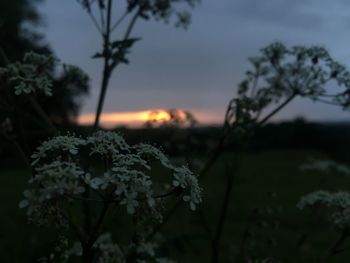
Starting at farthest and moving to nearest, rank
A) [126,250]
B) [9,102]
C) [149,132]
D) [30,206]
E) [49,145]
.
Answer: [149,132] < [9,102] < [126,250] < [49,145] < [30,206]

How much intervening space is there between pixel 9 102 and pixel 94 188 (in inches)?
74.0

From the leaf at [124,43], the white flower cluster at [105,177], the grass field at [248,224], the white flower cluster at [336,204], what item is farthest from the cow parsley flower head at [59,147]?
the white flower cluster at [336,204]

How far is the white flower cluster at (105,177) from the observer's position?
2545 millimetres

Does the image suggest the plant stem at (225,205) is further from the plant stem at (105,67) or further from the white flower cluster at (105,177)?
the white flower cluster at (105,177)

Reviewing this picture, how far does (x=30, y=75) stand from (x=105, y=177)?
5.61 feet

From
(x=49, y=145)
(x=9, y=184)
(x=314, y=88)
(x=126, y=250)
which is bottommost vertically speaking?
(x=9, y=184)

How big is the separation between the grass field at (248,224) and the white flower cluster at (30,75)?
960 millimetres

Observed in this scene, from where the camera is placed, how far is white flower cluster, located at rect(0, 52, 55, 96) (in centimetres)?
399

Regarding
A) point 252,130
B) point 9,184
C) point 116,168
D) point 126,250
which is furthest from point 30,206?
point 9,184

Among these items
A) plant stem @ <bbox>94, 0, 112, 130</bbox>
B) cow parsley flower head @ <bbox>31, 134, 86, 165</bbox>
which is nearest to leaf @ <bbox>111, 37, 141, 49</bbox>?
plant stem @ <bbox>94, 0, 112, 130</bbox>

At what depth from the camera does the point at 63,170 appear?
258 centimetres

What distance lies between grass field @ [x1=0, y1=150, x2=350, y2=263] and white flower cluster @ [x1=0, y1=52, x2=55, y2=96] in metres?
0.96

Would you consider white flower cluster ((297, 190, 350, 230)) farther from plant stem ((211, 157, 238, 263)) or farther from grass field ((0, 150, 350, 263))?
plant stem ((211, 157, 238, 263))

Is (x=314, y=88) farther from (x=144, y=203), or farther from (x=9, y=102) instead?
(x=144, y=203)
